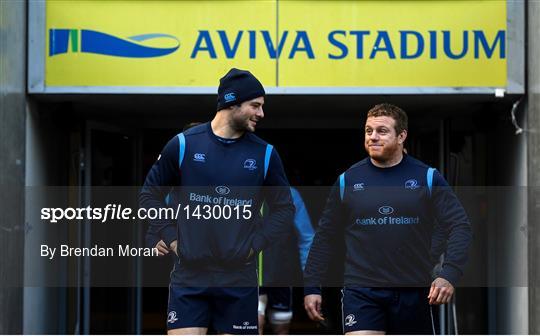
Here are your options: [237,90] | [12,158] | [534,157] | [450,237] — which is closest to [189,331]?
[237,90]

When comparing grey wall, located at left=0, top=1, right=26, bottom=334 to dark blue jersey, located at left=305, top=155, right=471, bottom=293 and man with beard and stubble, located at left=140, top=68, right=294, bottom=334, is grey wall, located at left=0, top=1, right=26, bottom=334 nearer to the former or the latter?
man with beard and stubble, located at left=140, top=68, right=294, bottom=334

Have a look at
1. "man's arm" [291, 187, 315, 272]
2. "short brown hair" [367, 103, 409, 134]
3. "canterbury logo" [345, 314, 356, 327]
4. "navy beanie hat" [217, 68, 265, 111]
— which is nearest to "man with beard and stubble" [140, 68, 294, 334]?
"navy beanie hat" [217, 68, 265, 111]

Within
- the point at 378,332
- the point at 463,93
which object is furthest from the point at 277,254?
the point at 378,332

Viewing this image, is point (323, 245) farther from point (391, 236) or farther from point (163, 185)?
point (163, 185)

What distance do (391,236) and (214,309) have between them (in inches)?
42.3

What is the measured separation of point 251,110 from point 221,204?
0.56m

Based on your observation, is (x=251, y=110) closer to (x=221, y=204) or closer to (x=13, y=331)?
(x=221, y=204)

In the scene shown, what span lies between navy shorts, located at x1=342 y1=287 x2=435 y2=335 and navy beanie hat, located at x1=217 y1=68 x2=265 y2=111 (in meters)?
1.25

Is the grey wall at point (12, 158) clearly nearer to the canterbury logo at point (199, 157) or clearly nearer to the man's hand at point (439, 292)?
the canterbury logo at point (199, 157)

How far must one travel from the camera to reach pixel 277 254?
762 cm

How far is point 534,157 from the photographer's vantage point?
7594 millimetres

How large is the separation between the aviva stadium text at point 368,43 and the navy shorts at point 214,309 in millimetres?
3118

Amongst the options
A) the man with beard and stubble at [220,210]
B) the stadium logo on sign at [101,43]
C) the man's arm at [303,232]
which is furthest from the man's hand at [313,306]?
the stadium logo on sign at [101,43]

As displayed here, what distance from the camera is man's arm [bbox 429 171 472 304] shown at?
493cm
